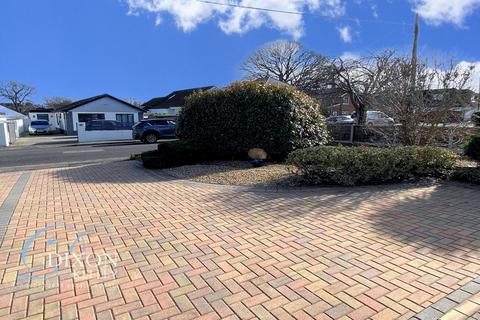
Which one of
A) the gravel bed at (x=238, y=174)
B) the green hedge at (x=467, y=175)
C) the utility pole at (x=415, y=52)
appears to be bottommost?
the gravel bed at (x=238, y=174)

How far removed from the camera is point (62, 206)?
18.2ft

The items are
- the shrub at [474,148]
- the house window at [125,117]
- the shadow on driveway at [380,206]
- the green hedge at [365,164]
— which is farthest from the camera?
the house window at [125,117]

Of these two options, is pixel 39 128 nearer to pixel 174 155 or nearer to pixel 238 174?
pixel 174 155

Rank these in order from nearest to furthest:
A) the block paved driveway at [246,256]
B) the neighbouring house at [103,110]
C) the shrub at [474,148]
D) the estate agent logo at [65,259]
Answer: the block paved driveway at [246,256] → the estate agent logo at [65,259] → the shrub at [474,148] → the neighbouring house at [103,110]

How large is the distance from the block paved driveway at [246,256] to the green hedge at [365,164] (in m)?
0.53

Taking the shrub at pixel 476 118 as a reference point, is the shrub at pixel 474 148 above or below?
below

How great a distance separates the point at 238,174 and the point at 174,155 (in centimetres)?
253

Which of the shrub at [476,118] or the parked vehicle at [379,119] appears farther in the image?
the parked vehicle at [379,119]

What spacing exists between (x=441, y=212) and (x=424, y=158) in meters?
2.42

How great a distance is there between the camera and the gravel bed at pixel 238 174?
23.5ft

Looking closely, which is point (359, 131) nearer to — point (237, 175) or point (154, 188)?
point (237, 175)

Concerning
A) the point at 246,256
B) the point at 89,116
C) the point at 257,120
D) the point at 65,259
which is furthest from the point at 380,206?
the point at 89,116

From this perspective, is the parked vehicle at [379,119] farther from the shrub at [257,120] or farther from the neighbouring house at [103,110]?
the neighbouring house at [103,110]

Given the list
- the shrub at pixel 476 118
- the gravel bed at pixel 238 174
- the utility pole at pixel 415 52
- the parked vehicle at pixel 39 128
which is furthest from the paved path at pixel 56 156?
the parked vehicle at pixel 39 128
